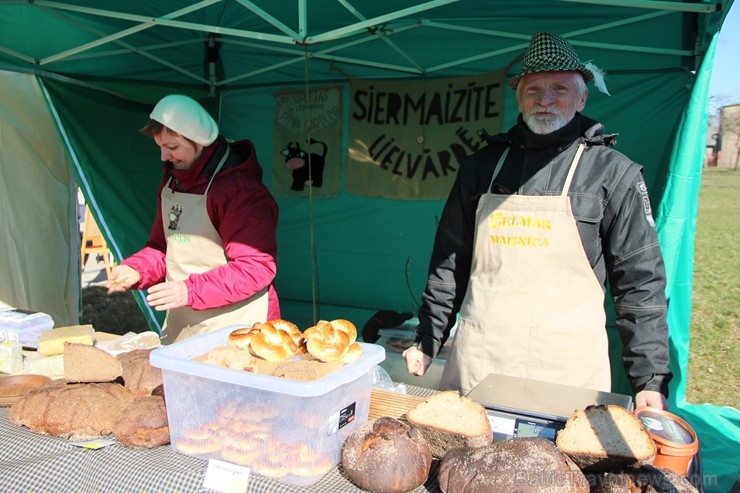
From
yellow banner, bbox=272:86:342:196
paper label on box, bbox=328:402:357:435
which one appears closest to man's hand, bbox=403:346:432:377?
paper label on box, bbox=328:402:357:435

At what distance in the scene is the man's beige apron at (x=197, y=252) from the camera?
100 inches

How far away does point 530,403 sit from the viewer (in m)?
1.39

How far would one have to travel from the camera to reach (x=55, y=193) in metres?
3.97

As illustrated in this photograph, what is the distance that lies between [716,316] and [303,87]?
555 centimetres

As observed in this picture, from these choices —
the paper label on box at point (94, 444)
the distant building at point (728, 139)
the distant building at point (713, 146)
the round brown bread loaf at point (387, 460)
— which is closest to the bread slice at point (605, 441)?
the round brown bread loaf at point (387, 460)

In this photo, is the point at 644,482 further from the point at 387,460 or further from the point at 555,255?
the point at 555,255

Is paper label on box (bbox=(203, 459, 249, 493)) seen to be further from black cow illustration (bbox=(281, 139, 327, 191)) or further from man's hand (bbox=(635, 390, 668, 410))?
black cow illustration (bbox=(281, 139, 327, 191))

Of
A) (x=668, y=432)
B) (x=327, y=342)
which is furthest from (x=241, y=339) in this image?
(x=668, y=432)

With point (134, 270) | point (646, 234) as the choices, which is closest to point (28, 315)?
point (134, 270)

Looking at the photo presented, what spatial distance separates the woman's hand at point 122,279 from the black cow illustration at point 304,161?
7.56ft

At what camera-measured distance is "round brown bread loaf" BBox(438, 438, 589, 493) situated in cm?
104

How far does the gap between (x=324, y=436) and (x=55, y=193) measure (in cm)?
349

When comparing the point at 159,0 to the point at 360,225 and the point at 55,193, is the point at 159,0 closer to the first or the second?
the point at 55,193

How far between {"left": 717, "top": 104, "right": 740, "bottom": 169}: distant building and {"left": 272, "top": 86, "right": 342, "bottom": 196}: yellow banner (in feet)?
91.3
